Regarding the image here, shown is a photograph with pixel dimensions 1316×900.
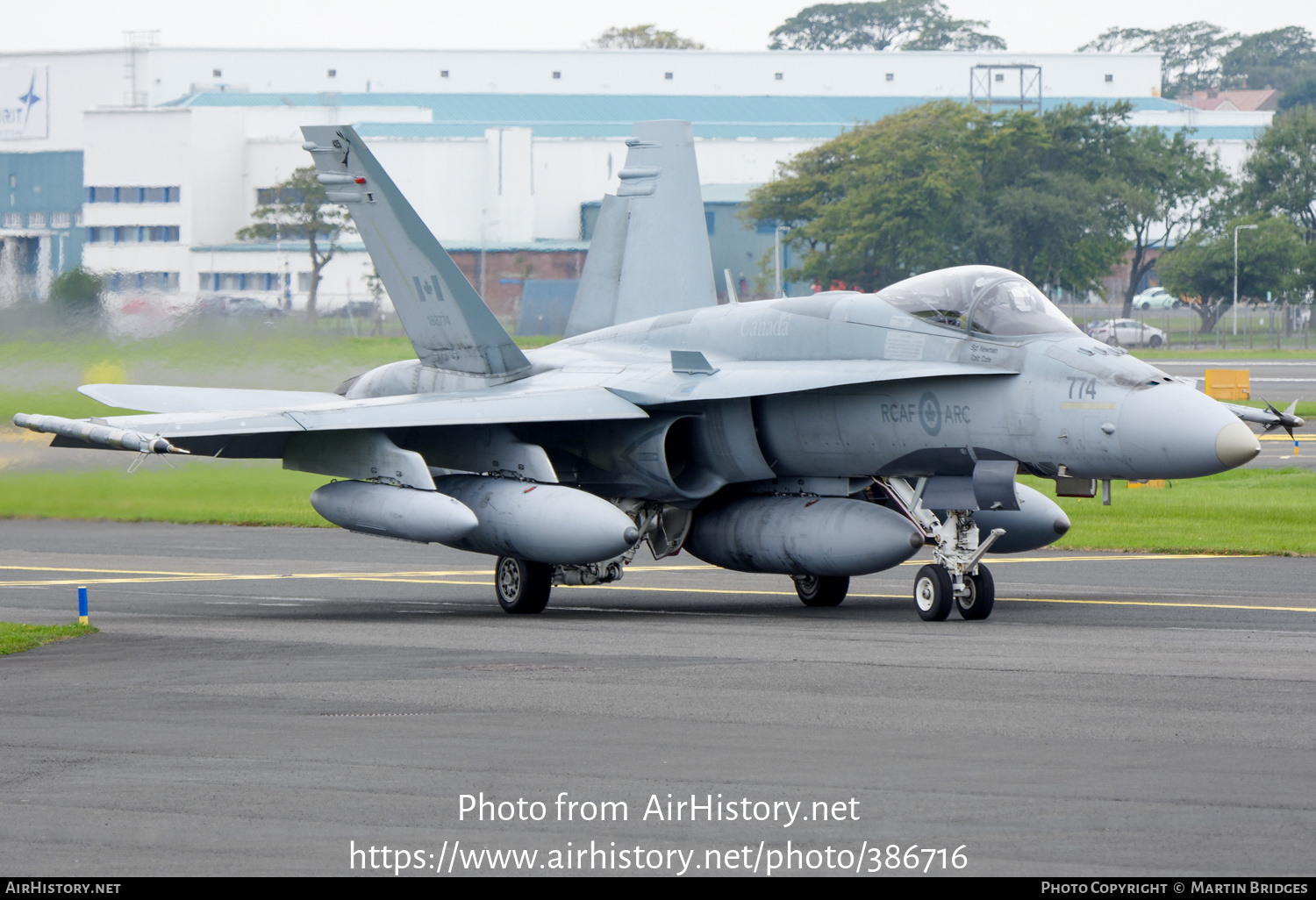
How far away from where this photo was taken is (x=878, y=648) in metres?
13.2

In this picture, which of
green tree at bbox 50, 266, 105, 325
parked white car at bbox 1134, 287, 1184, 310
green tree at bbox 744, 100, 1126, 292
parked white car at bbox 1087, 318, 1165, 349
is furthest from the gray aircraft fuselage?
parked white car at bbox 1134, 287, 1184, 310

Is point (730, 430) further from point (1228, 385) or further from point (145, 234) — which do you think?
point (145, 234)

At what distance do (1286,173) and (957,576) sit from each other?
7944 centimetres

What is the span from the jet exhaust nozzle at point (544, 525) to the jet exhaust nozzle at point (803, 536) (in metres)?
1.23

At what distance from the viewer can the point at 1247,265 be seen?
262ft

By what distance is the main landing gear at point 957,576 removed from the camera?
15.0 meters

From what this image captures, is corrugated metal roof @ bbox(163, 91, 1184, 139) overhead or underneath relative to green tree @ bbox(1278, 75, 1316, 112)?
underneath

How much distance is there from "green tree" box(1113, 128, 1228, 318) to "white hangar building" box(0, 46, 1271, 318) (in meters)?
8.90

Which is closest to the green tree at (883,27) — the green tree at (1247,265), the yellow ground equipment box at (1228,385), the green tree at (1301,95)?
the green tree at (1301,95)

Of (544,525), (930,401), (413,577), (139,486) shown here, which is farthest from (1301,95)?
(544,525)

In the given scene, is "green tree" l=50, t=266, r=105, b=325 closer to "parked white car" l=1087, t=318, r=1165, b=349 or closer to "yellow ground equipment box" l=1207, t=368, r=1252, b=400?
"yellow ground equipment box" l=1207, t=368, r=1252, b=400

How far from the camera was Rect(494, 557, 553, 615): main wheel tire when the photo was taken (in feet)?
55.5

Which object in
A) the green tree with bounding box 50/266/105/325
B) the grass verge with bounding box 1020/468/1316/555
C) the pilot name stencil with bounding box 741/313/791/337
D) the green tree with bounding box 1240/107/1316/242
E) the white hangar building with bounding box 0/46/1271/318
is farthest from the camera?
the green tree with bounding box 1240/107/1316/242

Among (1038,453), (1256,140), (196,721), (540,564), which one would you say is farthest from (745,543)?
(1256,140)
